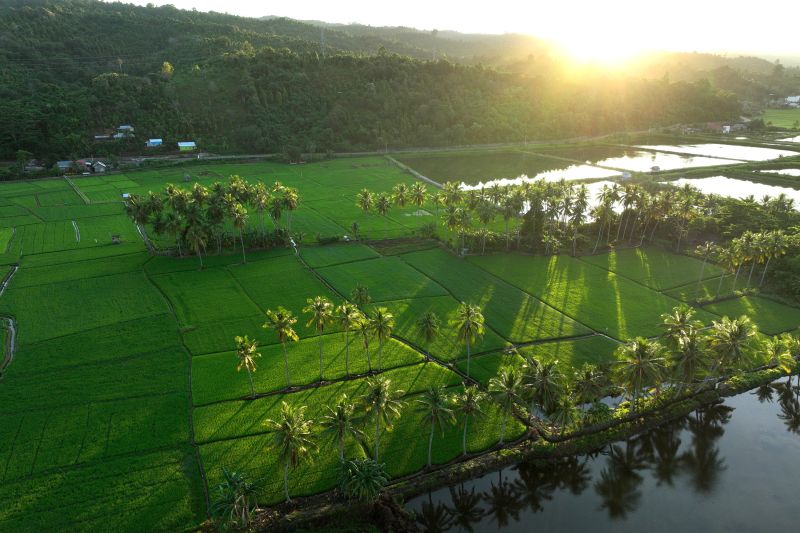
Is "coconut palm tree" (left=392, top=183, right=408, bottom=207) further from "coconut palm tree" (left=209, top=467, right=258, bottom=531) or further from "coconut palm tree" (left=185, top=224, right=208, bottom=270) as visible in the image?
"coconut palm tree" (left=209, top=467, right=258, bottom=531)

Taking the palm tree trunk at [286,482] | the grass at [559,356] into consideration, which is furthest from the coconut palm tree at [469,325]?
the palm tree trunk at [286,482]

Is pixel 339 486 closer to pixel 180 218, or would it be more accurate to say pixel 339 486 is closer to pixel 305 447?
pixel 305 447

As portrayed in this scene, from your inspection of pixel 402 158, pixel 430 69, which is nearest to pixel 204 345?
pixel 402 158

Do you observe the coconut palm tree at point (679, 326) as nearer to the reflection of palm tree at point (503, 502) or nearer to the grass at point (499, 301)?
the grass at point (499, 301)

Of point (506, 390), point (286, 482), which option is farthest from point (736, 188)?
point (286, 482)

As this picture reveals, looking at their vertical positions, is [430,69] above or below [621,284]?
above

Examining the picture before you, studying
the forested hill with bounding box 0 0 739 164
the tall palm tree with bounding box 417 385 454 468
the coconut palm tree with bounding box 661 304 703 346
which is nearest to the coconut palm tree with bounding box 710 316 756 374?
the coconut palm tree with bounding box 661 304 703 346
